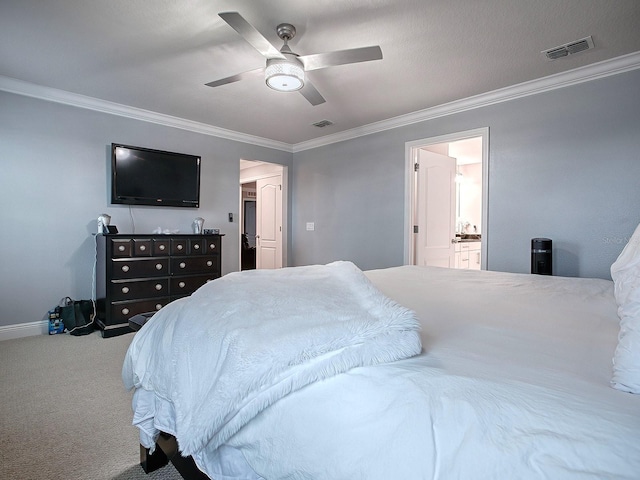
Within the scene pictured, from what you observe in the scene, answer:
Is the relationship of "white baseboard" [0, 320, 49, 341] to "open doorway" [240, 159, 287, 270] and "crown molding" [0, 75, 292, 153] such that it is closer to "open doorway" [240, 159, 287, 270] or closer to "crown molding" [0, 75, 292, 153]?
"crown molding" [0, 75, 292, 153]

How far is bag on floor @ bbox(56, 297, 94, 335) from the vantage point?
3.42 metres

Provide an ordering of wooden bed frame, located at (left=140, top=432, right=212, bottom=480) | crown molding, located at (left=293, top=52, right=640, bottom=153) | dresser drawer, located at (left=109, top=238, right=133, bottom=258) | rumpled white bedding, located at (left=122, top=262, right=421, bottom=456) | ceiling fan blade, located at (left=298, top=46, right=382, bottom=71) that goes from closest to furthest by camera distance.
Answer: rumpled white bedding, located at (left=122, top=262, right=421, bottom=456)
wooden bed frame, located at (left=140, top=432, right=212, bottom=480)
ceiling fan blade, located at (left=298, top=46, right=382, bottom=71)
crown molding, located at (left=293, top=52, right=640, bottom=153)
dresser drawer, located at (left=109, top=238, right=133, bottom=258)

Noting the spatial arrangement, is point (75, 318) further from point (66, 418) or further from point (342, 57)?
point (342, 57)

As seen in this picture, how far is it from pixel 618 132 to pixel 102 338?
5.12 meters

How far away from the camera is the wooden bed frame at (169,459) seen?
1.13 m

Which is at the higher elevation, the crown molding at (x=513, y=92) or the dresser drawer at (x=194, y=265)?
the crown molding at (x=513, y=92)

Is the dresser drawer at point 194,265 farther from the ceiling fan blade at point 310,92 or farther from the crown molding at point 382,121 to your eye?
the ceiling fan blade at point 310,92

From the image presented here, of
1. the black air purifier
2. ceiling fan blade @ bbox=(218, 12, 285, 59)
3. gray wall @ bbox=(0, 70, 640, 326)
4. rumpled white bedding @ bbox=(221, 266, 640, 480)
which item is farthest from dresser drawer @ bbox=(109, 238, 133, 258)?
the black air purifier

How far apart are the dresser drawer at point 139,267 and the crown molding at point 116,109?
5.84ft

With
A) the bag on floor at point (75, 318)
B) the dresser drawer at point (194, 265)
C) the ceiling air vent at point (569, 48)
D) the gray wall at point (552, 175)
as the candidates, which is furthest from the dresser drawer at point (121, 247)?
the ceiling air vent at point (569, 48)

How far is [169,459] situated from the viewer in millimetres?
1442

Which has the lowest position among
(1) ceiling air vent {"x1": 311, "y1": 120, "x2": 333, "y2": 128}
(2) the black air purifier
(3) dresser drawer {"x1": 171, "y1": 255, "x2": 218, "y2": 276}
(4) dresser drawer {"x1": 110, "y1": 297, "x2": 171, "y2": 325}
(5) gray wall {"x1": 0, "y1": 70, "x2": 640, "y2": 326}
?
(4) dresser drawer {"x1": 110, "y1": 297, "x2": 171, "y2": 325}

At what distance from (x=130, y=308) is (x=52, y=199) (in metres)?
1.43

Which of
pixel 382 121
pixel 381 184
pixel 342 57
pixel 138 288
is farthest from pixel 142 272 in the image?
pixel 382 121
